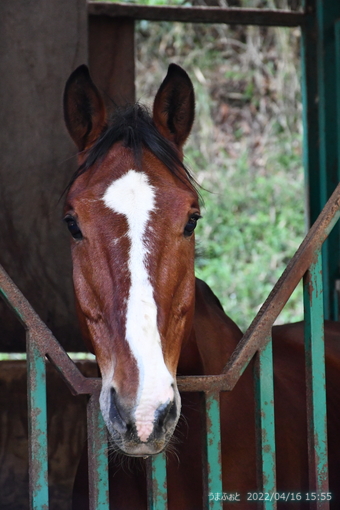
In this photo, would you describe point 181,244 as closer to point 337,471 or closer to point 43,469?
point 43,469

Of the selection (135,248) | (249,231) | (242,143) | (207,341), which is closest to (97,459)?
(135,248)

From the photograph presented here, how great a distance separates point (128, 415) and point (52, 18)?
2476 millimetres

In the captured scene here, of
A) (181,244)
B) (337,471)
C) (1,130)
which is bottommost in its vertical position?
(337,471)

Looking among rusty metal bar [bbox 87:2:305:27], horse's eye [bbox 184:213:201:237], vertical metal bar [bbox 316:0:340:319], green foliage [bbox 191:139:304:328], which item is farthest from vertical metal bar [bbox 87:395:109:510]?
green foliage [bbox 191:139:304:328]

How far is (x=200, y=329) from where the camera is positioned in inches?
103

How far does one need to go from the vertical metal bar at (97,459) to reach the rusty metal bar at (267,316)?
0.26m

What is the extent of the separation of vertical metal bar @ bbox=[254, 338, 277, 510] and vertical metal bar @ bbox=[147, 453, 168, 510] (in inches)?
11.9

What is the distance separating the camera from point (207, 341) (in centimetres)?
260

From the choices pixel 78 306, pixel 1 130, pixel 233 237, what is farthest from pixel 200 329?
pixel 233 237

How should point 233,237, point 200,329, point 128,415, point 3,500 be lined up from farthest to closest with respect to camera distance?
point 233,237 < point 3,500 < point 200,329 < point 128,415

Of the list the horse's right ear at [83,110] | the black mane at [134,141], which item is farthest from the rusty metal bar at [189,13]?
the black mane at [134,141]

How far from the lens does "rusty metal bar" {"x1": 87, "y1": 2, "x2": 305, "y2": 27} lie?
4.18m

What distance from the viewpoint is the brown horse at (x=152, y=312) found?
169 centimetres

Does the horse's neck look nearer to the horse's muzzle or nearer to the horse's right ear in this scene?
the horse's muzzle
